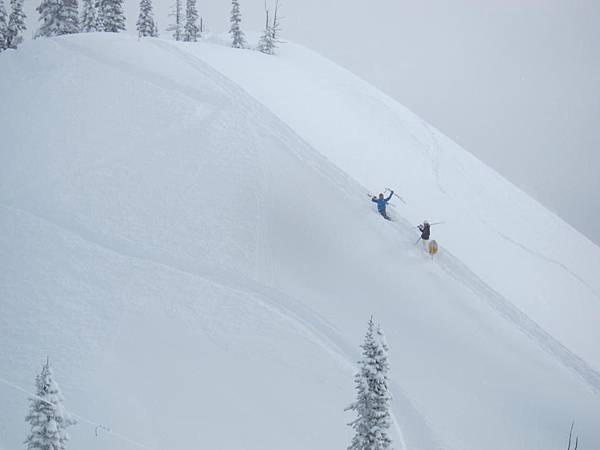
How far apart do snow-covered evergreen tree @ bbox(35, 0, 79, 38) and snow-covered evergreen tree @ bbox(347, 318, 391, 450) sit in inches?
1722

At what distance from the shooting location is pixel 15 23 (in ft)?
140

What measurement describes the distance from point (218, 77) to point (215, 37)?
28.3m

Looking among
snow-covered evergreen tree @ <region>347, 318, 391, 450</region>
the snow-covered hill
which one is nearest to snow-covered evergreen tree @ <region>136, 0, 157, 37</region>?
the snow-covered hill

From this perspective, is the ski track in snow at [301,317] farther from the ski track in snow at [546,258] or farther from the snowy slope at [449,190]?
the ski track in snow at [546,258]

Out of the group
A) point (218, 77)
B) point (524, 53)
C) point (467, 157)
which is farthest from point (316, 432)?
point (524, 53)

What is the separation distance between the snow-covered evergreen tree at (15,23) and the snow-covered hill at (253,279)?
17023 millimetres

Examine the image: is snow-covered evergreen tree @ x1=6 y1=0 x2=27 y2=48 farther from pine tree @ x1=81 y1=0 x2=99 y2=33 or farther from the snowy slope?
the snowy slope

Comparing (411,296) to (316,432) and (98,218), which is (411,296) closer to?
(316,432)

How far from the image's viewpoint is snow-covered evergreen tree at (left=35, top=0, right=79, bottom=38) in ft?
143

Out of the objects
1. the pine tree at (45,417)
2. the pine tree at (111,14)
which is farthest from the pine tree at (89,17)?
the pine tree at (45,417)

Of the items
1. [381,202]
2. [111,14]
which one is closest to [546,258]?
[381,202]

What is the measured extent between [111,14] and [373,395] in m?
44.6

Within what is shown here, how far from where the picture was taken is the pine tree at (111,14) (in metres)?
44.8

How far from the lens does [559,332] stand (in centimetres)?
1845
